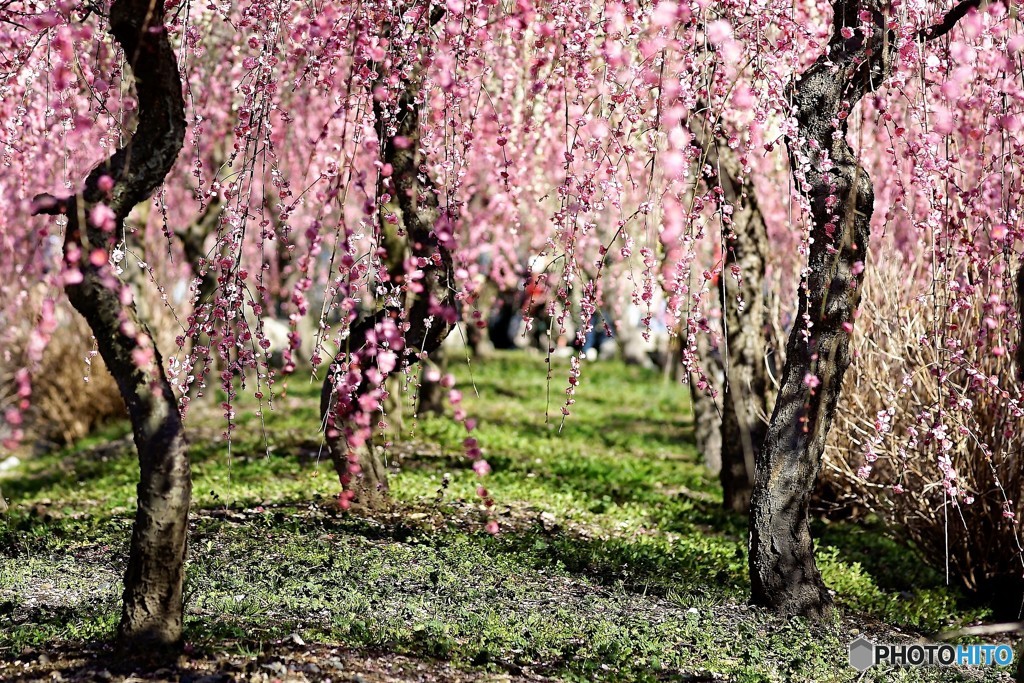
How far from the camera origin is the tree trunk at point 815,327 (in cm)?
480

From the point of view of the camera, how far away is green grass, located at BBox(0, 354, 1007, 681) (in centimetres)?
427

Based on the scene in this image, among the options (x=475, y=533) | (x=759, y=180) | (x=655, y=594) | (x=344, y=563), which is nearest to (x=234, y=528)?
(x=344, y=563)

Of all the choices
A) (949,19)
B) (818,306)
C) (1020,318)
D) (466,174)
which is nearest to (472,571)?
(466,174)

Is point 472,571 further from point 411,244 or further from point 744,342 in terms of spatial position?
point 744,342

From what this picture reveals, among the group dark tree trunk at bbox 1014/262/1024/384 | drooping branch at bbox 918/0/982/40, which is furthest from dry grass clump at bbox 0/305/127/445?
dark tree trunk at bbox 1014/262/1024/384

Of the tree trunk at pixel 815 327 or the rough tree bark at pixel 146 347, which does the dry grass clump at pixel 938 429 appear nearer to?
the tree trunk at pixel 815 327

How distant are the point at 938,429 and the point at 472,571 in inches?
89.5

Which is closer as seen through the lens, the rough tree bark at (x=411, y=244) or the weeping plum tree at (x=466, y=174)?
the weeping plum tree at (x=466, y=174)

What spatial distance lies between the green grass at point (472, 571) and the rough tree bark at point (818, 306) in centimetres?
28

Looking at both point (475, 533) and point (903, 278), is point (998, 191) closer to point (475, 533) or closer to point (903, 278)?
point (903, 278)

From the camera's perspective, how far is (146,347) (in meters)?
3.45

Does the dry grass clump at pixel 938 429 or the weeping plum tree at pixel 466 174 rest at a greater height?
A: the weeping plum tree at pixel 466 174

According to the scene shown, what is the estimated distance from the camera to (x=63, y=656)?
3.81 m

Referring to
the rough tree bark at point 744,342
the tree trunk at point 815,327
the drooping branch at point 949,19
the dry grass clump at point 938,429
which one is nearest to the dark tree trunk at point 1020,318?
the dry grass clump at point 938,429
